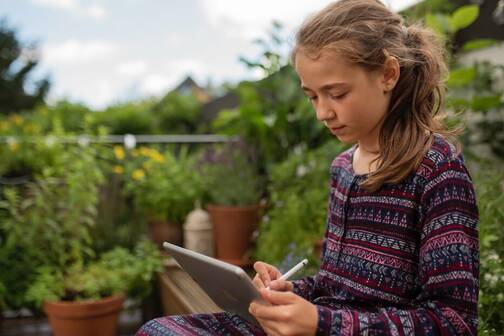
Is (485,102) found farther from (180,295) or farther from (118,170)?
(118,170)

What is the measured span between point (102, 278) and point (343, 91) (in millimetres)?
2043

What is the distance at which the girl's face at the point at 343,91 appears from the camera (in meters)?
1.02

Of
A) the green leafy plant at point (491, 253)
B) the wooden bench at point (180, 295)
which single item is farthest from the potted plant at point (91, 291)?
the green leafy plant at point (491, 253)

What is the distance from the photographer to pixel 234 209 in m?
3.08

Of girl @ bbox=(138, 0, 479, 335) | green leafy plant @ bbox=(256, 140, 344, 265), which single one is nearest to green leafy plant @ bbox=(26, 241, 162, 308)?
green leafy plant @ bbox=(256, 140, 344, 265)

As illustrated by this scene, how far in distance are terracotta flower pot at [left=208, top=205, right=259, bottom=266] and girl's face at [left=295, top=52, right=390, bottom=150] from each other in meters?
2.06

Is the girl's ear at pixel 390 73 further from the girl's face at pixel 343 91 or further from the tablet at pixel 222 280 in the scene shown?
the tablet at pixel 222 280

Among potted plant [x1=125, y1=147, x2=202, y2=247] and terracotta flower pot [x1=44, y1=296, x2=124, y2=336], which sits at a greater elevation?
potted plant [x1=125, y1=147, x2=202, y2=247]

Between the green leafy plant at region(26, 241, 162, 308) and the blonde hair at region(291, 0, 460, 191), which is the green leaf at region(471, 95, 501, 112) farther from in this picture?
the green leafy plant at region(26, 241, 162, 308)

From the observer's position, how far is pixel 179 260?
1082mm

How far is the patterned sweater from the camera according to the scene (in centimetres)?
89

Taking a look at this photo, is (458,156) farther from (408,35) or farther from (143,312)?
(143,312)

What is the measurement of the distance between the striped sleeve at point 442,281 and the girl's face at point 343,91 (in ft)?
0.69

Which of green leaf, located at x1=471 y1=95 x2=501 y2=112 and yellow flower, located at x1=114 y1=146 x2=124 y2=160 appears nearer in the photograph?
green leaf, located at x1=471 y1=95 x2=501 y2=112
